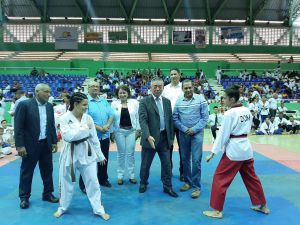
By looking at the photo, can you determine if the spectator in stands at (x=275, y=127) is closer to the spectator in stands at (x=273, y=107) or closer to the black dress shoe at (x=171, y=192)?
the spectator in stands at (x=273, y=107)

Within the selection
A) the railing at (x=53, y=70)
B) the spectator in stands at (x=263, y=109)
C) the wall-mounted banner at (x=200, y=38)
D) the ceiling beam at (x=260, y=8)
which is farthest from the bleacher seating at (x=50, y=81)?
the ceiling beam at (x=260, y=8)

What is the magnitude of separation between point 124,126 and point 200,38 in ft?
84.1

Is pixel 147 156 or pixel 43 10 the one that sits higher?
pixel 43 10

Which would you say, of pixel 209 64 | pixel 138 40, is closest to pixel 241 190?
pixel 209 64

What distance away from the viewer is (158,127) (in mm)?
5621

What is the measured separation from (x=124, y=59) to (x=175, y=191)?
930 inches

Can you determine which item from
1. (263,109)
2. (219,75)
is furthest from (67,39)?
(263,109)

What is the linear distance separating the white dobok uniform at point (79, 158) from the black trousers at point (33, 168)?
66 cm

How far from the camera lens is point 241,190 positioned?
19.7 ft

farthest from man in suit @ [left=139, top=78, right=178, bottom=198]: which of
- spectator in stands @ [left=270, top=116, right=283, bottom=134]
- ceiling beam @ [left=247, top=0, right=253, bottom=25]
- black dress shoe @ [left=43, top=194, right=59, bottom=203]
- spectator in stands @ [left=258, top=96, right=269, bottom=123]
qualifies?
ceiling beam @ [left=247, top=0, right=253, bottom=25]

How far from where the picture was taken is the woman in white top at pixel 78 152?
15.1 ft

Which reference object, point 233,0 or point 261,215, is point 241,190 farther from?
point 233,0

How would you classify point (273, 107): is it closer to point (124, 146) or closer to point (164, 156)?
point (124, 146)

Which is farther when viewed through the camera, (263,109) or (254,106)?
(254,106)
